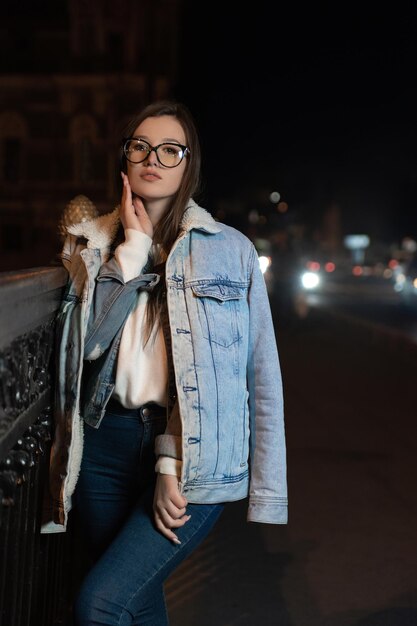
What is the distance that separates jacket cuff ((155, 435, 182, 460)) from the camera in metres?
2.43

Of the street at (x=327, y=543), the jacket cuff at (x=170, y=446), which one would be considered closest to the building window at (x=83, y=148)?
the street at (x=327, y=543)

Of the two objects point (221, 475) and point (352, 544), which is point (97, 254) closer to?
point (221, 475)

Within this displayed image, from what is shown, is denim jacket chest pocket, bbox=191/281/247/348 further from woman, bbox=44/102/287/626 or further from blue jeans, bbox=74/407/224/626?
blue jeans, bbox=74/407/224/626

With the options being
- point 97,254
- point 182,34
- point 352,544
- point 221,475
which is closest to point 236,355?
point 221,475

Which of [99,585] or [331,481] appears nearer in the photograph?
[99,585]

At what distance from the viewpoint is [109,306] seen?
98.5 inches

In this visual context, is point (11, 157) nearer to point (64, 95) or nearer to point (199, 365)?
point (64, 95)

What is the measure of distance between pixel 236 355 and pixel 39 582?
3.06 feet

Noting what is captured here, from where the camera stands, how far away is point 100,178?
39562mm

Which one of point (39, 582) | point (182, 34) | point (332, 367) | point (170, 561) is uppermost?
point (182, 34)

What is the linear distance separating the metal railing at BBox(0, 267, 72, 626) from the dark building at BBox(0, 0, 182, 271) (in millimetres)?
35780

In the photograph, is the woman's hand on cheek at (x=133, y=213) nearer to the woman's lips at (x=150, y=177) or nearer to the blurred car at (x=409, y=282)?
the woman's lips at (x=150, y=177)

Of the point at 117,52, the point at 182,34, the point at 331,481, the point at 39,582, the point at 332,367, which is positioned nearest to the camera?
the point at 39,582

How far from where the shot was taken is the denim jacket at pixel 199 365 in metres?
2.44
